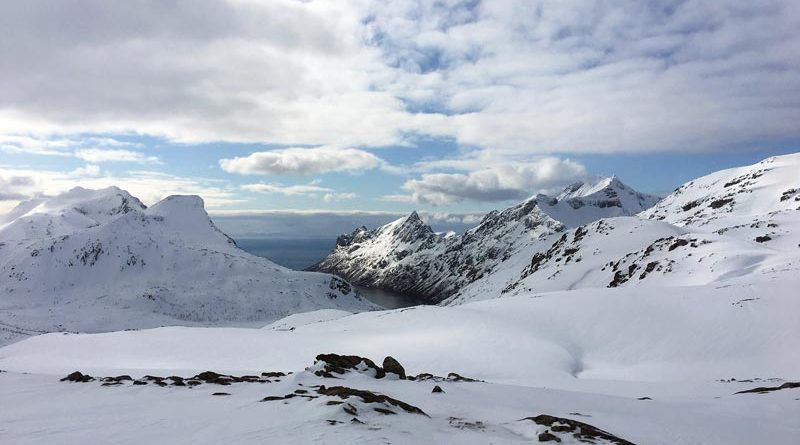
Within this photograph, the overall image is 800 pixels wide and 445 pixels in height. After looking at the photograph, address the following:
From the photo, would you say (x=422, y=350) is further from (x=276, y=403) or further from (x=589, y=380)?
(x=276, y=403)

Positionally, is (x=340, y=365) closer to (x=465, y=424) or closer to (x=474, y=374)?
(x=465, y=424)

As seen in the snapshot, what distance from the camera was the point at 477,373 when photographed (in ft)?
115

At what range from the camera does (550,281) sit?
12556 centimetres

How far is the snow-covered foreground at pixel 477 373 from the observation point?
1473 centimetres

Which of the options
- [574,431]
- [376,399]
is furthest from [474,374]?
[574,431]

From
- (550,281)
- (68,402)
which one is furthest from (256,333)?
(550,281)

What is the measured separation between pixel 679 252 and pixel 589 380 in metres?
69.5

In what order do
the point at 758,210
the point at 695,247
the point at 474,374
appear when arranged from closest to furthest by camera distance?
the point at 474,374, the point at 695,247, the point at 758,210

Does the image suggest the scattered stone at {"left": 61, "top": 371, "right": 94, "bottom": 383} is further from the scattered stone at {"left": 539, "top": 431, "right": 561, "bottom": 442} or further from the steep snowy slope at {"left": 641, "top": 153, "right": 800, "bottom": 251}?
the steep snowy slope at {"left": 641, "top": 153, "right": 800, "bottom": 251}

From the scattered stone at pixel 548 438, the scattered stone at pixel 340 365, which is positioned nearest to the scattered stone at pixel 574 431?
the scattered stone at pixel 548 438

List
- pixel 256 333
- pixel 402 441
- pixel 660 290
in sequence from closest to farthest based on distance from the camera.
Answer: pixel 402 441 < pixel 660 290 < pixel 256 333

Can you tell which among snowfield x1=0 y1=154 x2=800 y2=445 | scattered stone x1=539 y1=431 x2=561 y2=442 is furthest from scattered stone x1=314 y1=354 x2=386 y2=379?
scattered stone x1=539 y1=431 x2=561 y2=442

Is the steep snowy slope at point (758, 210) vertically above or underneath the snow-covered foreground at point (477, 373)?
above

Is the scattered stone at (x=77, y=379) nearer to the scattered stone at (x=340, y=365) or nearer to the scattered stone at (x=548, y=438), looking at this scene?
the scattered stone at (x=340, y=365)
